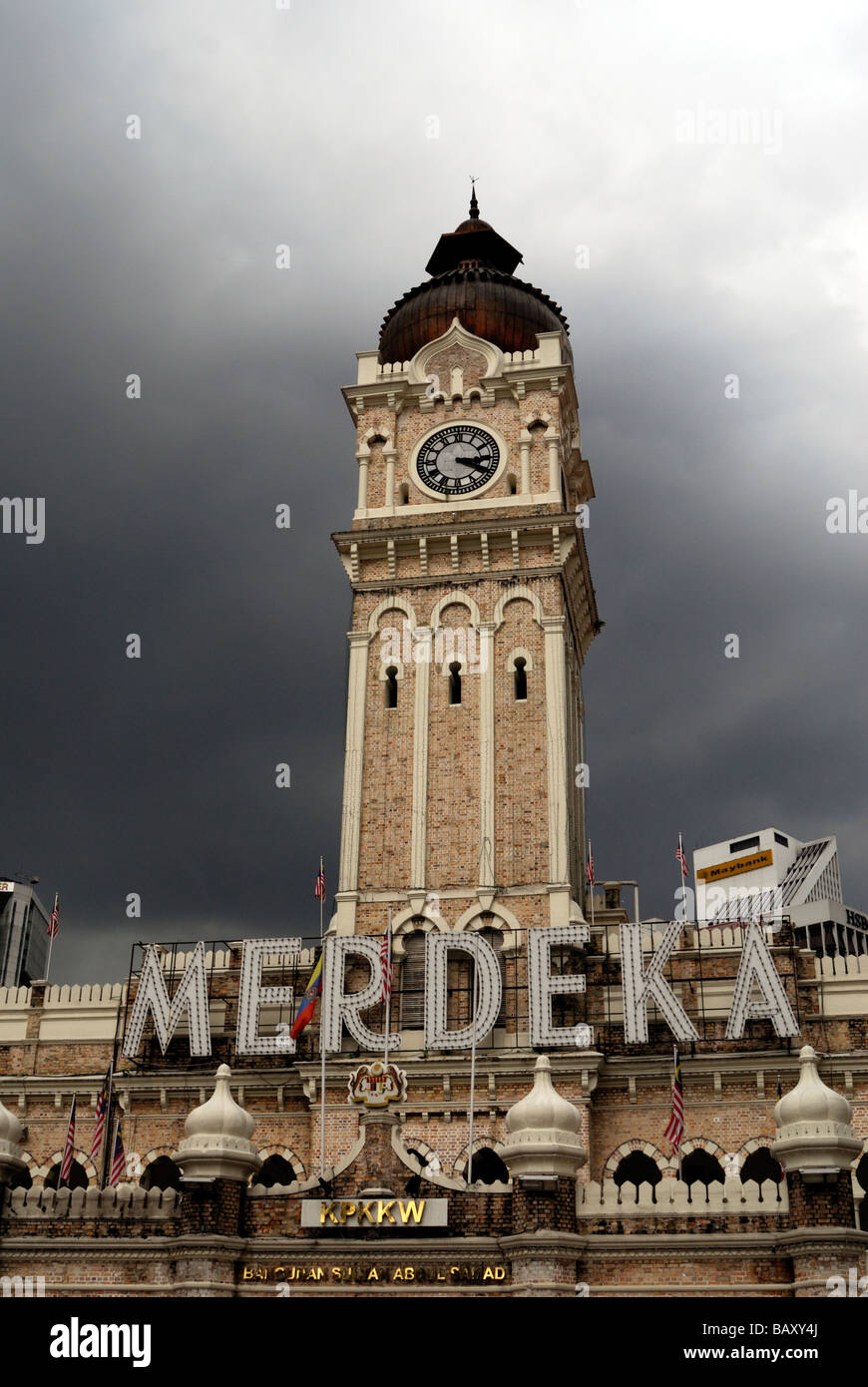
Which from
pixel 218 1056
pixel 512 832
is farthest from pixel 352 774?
pixel 218 1056

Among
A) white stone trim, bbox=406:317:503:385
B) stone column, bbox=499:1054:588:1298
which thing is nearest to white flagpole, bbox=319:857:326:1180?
stone column, bbox=499:1054:588:1298

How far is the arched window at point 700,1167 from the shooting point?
40.1 m

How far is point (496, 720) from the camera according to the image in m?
47.2

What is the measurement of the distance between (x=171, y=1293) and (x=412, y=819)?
2141cm

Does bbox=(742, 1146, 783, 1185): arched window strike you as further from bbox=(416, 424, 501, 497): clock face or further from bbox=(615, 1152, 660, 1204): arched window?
bbox=(416, 424, 501, 497): clock face

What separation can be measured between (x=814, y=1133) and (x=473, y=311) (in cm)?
3750

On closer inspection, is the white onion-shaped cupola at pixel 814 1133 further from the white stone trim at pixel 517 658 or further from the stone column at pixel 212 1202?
the white stone trim at pixel 517 658

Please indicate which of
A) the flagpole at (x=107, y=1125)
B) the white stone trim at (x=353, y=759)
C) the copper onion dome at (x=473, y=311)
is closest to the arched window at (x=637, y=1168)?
the white stone trim at (x=353, y=759)

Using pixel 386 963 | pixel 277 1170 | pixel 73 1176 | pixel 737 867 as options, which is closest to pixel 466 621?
pixel 386 963

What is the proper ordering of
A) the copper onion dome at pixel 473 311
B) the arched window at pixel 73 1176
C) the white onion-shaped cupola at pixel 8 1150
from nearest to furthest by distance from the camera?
the white onion-shaped cupola at pixel 8 1150, the arched window at pixel 73 1176, the copper onion dome at pixel 473 311

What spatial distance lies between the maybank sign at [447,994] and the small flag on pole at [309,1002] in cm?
25

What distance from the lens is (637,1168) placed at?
40.8 metres
